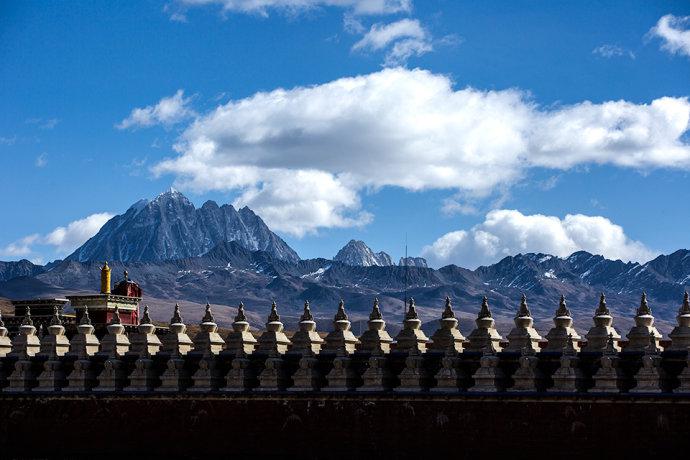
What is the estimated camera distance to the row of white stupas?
1505 inches

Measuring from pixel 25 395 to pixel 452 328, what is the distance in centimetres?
1633

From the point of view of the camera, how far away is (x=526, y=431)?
3881cm

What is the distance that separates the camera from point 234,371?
4434 cm

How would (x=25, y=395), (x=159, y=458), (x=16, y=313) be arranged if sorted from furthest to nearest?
(x=16, y=313) → (x=25, y=395) → (x=159, y=458)

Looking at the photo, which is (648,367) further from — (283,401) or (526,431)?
(283,401)

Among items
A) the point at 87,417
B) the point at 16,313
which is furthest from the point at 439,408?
the point at 16,313

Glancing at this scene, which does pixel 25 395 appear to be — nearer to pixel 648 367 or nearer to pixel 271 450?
pixel 271 450

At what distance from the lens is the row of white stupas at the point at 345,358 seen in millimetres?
38219

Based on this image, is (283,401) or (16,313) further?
(16,313)

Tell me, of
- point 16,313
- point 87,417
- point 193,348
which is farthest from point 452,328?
point 16,313

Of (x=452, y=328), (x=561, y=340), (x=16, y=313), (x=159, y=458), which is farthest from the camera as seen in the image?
(x=16, y=313)

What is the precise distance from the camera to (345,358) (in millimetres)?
42438

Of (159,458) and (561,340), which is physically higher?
(561,340)

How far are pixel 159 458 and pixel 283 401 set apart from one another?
206 inches
